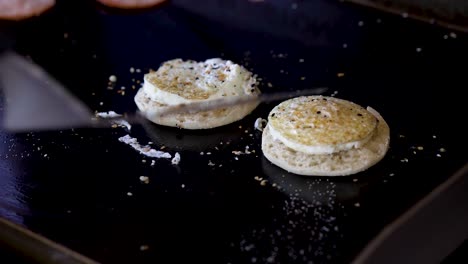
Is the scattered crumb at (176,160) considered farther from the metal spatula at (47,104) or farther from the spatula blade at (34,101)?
the spatula blade at (34,101)

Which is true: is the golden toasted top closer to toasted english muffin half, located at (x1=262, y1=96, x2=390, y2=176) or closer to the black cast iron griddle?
toasted english muffin half, located at (x1=262, y1=96, x2=390, y2=176)

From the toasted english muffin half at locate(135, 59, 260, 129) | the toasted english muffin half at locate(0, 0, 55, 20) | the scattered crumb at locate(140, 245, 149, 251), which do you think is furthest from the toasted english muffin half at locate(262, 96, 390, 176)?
the toasted english muffin half at locate(0, 0, 55, 20)

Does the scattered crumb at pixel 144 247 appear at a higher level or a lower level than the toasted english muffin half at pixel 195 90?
lower

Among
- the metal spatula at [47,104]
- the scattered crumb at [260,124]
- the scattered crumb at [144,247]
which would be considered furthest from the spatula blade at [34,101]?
the scattered crumb at [144,247]


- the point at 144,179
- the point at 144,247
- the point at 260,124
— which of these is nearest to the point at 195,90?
the point at 260,124

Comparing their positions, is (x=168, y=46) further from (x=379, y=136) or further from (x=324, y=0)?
(x=379, y=136)
